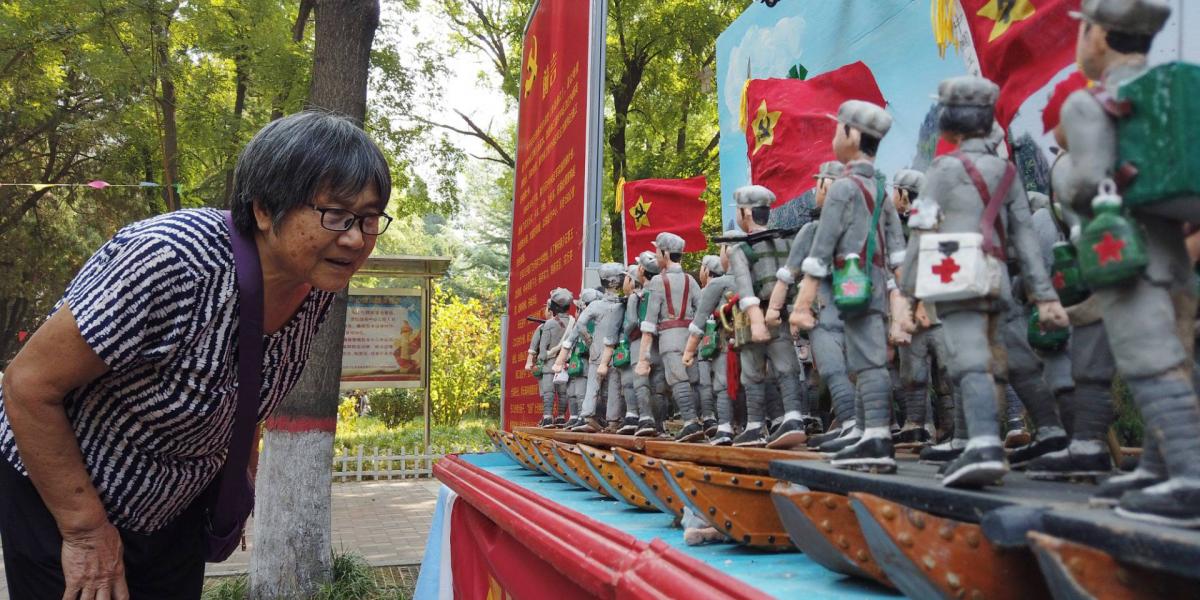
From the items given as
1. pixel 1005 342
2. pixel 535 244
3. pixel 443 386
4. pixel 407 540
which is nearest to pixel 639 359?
pixel 1005 342

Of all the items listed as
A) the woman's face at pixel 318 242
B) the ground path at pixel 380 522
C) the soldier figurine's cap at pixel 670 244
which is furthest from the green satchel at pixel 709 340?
the ground path at pixel 380 522

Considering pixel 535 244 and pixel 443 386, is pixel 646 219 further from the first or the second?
pixel 443 386

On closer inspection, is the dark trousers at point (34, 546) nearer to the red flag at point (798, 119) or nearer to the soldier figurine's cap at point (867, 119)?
the soldier figurine's cap at point (867, 119)

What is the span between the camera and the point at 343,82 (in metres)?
7.00

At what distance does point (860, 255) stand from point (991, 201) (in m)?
0.63

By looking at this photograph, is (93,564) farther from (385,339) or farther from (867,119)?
(385,339)

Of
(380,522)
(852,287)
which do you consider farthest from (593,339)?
(380,522)

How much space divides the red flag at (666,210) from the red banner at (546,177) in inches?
25.0

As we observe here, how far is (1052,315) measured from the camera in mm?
1773

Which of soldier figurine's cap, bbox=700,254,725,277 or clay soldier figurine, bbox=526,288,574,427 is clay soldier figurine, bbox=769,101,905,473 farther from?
clay soldier figurine, bbox=526,288,574,427

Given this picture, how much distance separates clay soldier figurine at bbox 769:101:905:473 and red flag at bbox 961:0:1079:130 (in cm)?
96

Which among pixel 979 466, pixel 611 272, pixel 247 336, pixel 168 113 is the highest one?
pixel 168 113

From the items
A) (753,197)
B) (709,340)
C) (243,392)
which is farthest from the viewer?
(709,340)

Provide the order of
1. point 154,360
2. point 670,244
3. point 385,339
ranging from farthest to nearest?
point 385,339
point 670,244
point 154,360
